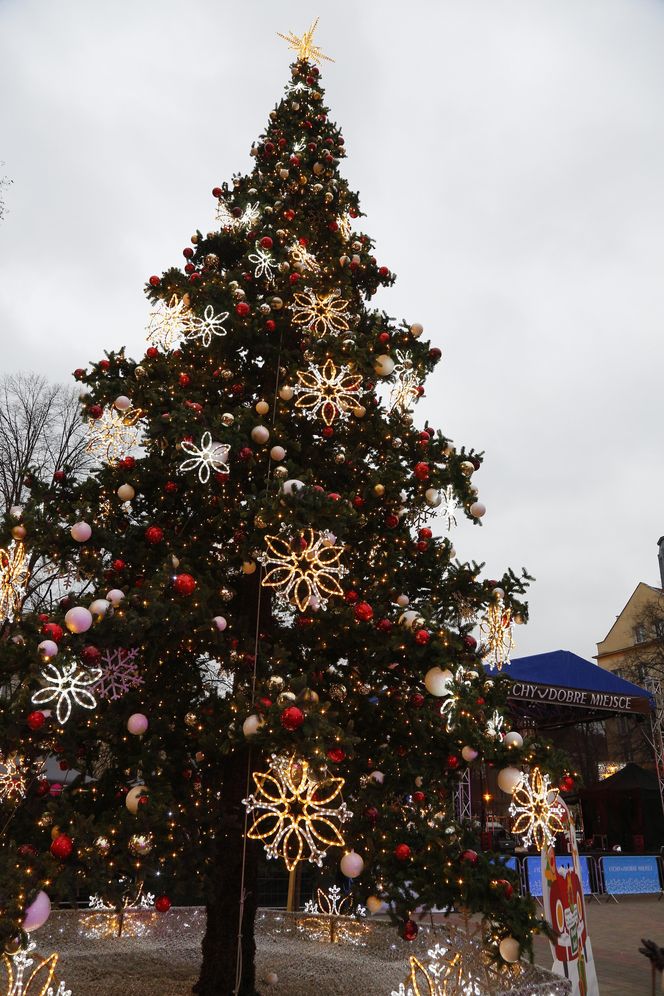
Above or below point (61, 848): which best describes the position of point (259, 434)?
above

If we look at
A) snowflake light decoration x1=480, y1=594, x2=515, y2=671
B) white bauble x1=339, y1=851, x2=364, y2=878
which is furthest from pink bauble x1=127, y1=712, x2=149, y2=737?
snowflake light decoration x1=480, y1=594, x2=515, y2=671

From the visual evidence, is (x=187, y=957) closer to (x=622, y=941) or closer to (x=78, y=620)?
(x=78, y=620)

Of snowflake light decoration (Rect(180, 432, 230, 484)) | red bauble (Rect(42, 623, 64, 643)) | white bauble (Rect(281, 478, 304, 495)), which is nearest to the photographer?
red bauble (Rect(42, 623, 64, 643))

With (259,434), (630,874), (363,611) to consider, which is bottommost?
(630,874)

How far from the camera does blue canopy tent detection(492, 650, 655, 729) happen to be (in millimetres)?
11625

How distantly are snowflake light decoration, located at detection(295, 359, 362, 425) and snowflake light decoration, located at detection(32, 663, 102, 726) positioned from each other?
8.13ft

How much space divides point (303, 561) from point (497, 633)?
5.69 ft

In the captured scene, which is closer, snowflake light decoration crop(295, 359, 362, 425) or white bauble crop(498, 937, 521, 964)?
white bauble crop(498, 937, 521, 964)

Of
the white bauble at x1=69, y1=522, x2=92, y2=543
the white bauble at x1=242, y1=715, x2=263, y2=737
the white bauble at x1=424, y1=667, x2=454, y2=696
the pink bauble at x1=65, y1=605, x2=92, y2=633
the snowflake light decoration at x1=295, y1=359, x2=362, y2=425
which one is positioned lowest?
the white bauble at x1=242, y1=715, x2=263, y2=737

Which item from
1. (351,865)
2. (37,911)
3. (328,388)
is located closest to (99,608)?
(37,911)

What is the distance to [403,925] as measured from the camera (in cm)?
329

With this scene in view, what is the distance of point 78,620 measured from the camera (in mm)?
3145

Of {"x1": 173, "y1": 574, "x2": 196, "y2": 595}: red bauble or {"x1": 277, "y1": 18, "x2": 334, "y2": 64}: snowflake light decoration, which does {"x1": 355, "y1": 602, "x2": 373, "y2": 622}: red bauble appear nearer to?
{"x1": 173, "y1": 574, "x2": 196, "y2": 595}: red bauble

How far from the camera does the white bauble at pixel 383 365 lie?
4694mm
